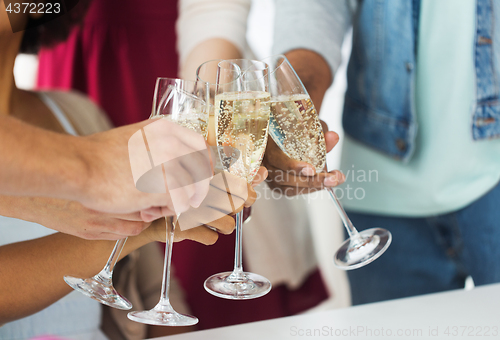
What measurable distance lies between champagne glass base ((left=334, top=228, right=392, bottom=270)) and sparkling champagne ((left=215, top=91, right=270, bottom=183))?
25 centimetres

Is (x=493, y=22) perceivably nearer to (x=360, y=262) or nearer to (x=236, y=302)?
(x=360, y=262)

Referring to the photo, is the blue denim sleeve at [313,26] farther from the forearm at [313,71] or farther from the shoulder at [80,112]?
the shoulder at [80,112]

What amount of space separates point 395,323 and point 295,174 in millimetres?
284

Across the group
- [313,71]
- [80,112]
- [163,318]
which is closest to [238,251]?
[163,318]

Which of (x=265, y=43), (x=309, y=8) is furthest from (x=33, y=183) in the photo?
(x=265, y=43)

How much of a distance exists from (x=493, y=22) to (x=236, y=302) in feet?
4.11

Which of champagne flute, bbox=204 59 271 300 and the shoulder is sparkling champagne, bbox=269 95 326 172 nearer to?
champagne flute, bbox=204 59 271 300

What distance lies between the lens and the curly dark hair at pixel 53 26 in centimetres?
114

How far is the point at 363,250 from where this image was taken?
0.70 m

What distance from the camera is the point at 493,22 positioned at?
92cm

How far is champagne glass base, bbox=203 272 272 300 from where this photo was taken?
22.0 inches

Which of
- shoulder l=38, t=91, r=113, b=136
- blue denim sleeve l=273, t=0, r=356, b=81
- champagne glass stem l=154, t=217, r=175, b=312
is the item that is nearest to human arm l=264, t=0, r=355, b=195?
blue denim sleeve l=273, t=0, r=356, b=81

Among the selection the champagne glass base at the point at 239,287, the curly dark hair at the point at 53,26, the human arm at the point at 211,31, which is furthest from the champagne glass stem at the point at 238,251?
the curly dark hair at the point at 53,26

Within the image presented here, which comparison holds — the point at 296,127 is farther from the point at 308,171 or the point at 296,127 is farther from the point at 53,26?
the point at 53,26
